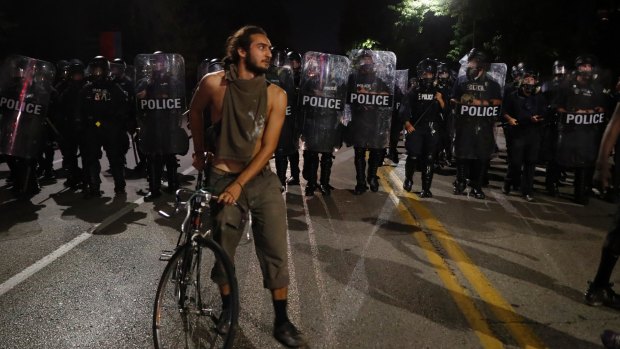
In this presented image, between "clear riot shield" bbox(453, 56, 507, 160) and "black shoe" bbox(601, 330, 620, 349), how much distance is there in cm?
534

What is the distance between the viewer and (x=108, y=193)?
8711 millimetres

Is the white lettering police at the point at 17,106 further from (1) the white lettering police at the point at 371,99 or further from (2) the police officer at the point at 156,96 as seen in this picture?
(1) the white lettering police at the point at 371,99

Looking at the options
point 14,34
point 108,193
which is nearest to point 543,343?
point 108,193

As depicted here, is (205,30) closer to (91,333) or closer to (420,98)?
(420,98)

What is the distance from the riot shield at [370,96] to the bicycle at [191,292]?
18.5ft

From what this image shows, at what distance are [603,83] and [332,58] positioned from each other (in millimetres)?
4052

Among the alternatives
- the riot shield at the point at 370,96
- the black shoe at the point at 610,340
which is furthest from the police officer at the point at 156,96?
the black shoe at the point at 610,340

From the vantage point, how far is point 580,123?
27.1ft

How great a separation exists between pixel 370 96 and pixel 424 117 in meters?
0.94

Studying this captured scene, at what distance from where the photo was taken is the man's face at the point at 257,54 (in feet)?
11.0

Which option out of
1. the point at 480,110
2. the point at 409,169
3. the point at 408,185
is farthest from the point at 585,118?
the point at 408,185

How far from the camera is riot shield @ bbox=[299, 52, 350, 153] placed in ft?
27.9

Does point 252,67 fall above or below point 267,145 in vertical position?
above

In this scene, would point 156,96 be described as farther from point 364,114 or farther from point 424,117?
point 424,117
